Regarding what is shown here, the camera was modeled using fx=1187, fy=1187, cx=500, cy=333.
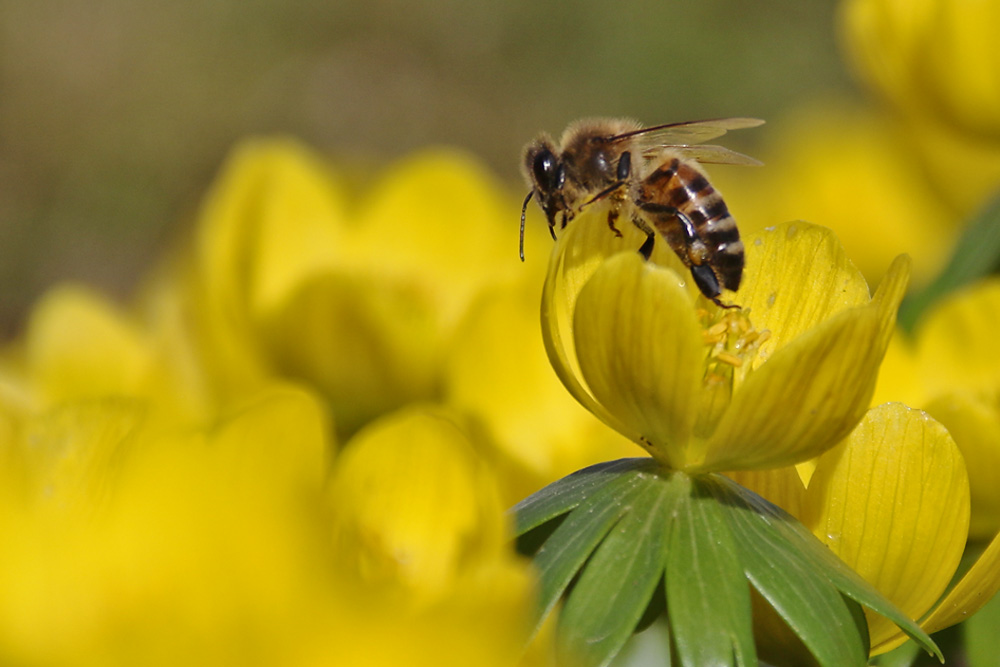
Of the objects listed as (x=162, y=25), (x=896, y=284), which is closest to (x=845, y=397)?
(x=896, y=284)

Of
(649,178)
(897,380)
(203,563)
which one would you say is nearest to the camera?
(203,563)

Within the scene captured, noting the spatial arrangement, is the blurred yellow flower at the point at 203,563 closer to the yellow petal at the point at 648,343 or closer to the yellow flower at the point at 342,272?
the yellow petal at the point at 648,343

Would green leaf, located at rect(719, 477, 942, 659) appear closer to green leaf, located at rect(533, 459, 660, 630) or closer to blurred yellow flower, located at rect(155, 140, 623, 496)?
green leaf, located at rect(533, 459, 660, 630)

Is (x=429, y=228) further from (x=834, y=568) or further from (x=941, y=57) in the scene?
(x=834, y=568)

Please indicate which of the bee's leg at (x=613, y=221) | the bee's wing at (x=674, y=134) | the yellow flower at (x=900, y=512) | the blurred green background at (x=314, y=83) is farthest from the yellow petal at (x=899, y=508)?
the blurred green background at (x=314, y=83)

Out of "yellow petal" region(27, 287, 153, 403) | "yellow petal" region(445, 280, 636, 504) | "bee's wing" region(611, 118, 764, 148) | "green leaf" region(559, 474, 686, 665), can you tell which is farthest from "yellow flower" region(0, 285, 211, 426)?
"green leaf" region(559, 474, 686, 665)

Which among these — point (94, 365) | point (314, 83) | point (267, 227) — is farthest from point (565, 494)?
point (314, 83)
